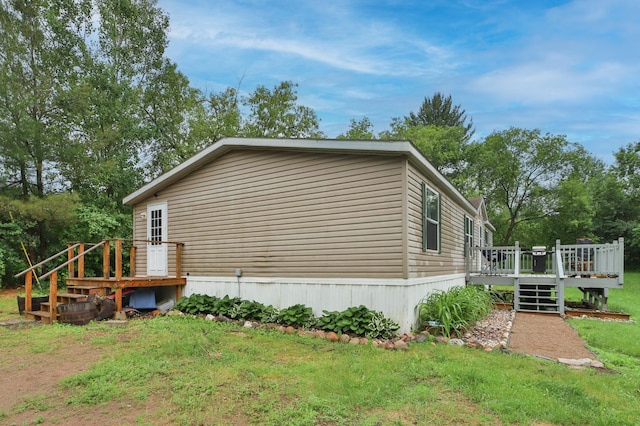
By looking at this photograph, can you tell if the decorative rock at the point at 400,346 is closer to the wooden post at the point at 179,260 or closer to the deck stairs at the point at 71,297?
the wooden post at the point at 179,260

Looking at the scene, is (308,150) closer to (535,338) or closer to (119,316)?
(119,316)

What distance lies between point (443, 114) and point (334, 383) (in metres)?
33.8

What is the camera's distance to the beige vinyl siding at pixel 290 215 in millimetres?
7223

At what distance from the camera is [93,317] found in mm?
8039

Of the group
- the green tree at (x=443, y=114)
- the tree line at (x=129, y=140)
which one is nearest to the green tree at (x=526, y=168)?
the tree line at (x=129, y=140)

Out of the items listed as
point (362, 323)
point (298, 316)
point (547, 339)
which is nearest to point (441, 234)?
point (547, 339)

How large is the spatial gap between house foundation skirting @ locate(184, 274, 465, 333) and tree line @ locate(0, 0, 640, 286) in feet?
30.2

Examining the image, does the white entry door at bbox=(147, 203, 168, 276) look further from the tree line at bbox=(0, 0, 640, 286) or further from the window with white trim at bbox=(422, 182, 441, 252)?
the window with white trim at bbox=(422, 182, 441, 252)

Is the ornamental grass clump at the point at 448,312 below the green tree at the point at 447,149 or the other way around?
below

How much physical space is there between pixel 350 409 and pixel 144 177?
63.5ft

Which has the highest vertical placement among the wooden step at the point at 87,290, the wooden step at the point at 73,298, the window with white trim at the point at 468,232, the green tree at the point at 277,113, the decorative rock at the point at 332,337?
the green tree at the point at 277,113

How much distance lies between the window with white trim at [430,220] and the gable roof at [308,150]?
0.39 metres

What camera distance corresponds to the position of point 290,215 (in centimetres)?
828

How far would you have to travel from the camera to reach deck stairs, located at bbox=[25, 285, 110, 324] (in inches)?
322
